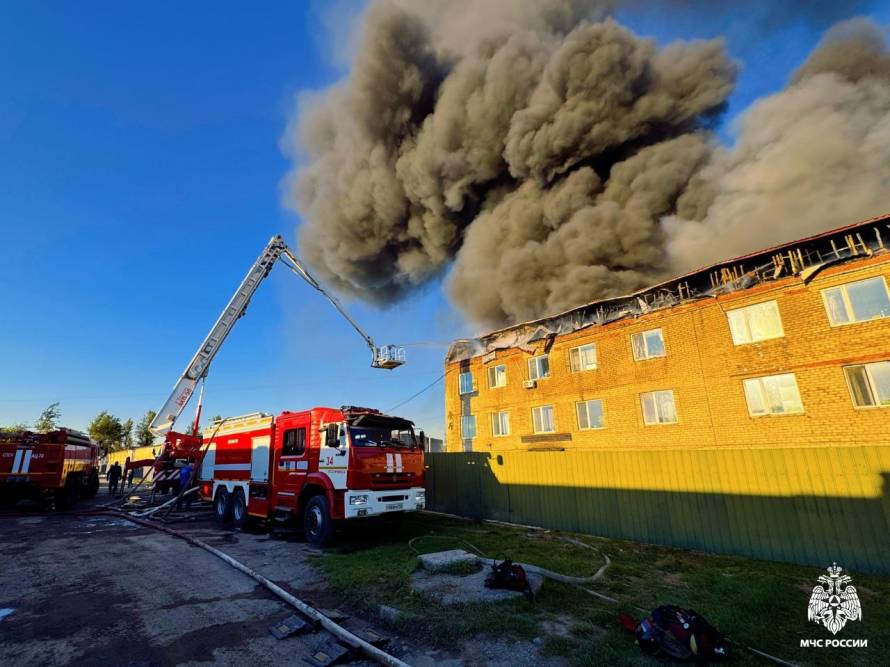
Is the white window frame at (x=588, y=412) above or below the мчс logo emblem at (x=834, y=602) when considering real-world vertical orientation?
above

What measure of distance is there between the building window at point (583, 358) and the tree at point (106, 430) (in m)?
45.7

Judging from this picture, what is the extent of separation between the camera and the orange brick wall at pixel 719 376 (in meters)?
11.8

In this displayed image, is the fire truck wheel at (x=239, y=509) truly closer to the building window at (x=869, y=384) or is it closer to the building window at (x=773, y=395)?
the building window at (x=773, y=395)

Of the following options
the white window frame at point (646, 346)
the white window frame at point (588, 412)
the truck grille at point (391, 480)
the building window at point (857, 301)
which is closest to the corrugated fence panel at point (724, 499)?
the truck grille at point (391, 480)

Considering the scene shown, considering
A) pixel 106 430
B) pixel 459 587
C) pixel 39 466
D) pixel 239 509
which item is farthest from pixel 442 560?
pixel 106 430

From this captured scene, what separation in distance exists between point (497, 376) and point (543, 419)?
356 cm

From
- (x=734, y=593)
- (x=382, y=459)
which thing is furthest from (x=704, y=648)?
(x=382, y=459)

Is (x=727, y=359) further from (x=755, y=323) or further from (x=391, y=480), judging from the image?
(x=391, y=480)

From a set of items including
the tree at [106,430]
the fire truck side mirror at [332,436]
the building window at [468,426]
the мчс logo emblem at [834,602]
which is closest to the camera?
the мчс logo emblem at [834,602]

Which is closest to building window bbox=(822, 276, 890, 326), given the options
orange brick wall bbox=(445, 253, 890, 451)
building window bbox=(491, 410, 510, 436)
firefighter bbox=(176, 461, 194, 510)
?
orange brick wall bbox=(445, 253, 890, 451)

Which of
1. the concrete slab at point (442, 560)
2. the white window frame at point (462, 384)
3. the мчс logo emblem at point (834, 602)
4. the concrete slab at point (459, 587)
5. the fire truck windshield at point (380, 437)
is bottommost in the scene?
the мчс logo emblem at point (834, 602)

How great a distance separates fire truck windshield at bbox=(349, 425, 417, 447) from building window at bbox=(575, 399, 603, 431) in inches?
413

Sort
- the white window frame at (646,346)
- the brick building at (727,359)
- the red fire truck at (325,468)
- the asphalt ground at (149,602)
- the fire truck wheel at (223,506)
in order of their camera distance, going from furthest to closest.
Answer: the white window frame at (646,346) < the fire truck wheel at (223,506) < the brick building at (727,359) < the red fire truck at (325,468) < the asphalt ground at (149,602)

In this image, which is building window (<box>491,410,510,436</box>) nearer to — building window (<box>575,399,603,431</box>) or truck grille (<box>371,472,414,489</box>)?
building window (<box>575,399,603,431</box>)
